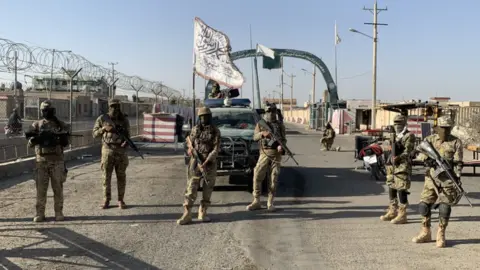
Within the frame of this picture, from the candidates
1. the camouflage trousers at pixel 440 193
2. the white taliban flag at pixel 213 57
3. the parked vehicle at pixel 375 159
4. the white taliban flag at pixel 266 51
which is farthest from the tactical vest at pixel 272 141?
the white taliban flag at pixel 266 51

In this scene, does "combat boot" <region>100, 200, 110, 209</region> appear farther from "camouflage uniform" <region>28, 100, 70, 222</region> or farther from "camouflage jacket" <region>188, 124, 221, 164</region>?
"camouflage jacket" <region>188, 124, 221, 164</region>

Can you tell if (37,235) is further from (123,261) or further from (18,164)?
(18,164)

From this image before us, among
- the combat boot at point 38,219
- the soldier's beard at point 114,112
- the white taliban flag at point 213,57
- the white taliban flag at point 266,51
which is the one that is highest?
the white taliban flag at point 266,51

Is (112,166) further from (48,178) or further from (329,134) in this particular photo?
(329,134)

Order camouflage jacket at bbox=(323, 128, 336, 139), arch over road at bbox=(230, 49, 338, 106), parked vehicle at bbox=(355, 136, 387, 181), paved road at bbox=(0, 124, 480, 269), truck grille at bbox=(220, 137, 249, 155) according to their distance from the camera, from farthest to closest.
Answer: arch over road at bbox=(230, 49, 338, 106) → camouflage jacket at bbox=(323, 128, 336, 139) → parked vehicle at bbox=(355, 136, 387, 181) → truck grille at bbox=(220, 137, 249, 155) → paved road at bbox=(0, 124, 480, 269)

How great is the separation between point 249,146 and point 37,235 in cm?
415

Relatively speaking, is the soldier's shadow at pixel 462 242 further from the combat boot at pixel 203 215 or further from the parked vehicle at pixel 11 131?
the parked vehicle at pixel 11 131

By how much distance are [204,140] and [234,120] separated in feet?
11.2

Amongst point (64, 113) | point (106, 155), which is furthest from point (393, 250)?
point (64, 113)

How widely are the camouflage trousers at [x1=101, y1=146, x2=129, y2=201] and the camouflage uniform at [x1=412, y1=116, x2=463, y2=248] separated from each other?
455 centimetres

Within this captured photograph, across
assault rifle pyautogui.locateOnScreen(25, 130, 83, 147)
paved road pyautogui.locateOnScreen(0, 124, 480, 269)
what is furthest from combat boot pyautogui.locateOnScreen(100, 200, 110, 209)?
assault rifle pyautogui.locateOnScreen(25, 130, 83, 147)

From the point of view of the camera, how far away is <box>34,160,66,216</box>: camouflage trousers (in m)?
6.93

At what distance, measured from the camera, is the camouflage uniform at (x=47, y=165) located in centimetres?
691

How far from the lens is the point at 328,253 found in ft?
18.4
